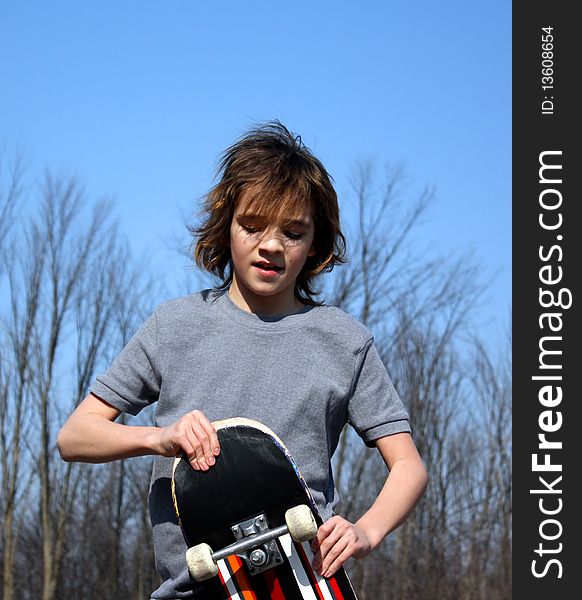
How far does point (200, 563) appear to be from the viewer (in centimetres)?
187

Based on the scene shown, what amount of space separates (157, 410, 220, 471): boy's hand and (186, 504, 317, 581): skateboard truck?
0.18 meters

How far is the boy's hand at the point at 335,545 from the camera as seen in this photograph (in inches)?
75.8

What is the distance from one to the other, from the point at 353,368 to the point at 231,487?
17.2 inches

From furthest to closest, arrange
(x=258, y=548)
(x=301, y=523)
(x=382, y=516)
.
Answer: (x=382, y=516), (x=258, y=548), (x=301, y=523)

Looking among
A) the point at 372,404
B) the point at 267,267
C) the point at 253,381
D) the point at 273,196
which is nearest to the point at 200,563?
the point at 253,381

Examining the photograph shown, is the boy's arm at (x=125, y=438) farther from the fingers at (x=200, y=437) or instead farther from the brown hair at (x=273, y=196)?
the brown hair at (x=273, y=196)

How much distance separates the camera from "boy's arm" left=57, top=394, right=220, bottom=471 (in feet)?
6.30

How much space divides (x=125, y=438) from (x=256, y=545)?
0.37m

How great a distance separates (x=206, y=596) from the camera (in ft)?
6.53

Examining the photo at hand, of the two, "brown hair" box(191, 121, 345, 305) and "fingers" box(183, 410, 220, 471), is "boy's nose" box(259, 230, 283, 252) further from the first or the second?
"fingers" box(183, 410, 220, 471)

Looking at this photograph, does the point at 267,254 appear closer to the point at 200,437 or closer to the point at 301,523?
the point at 200,437

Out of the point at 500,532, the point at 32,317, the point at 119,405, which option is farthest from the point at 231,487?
the point at 500,532

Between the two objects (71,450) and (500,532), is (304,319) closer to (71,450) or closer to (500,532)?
(71,450)

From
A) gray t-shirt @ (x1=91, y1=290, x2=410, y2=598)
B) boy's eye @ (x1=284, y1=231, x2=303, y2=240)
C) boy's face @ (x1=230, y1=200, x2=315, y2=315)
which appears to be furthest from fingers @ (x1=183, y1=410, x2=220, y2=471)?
boy's eye @ (x1=284, y1=231, x2=303, y2=240)
